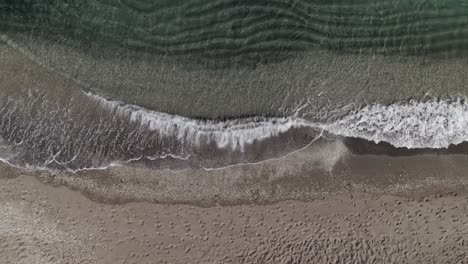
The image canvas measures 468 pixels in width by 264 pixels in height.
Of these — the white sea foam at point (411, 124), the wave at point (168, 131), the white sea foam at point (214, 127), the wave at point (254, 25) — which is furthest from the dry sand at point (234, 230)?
the wave at point (254, 25)

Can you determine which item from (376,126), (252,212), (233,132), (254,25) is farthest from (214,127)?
(376,126)

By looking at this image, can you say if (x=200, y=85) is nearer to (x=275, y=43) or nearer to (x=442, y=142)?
(x=275, y=43)

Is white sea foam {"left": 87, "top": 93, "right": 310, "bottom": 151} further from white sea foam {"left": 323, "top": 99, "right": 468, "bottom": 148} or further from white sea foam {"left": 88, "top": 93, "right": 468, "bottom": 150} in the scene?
white sea foam {"left": 323, "top": 99, "right": 468, "bottom": 148}

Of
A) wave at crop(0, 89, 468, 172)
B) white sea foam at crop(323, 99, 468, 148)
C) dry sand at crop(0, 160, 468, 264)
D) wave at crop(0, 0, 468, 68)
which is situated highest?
wave at crop(0, 0, 468, 68)

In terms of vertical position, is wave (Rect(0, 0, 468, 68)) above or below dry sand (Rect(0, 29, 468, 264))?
above

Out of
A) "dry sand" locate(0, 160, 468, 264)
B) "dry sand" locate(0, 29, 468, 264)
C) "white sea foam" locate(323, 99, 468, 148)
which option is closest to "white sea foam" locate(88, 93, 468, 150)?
"white sea foam" locate(323, 99, 468, 148)

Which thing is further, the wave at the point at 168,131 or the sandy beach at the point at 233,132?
the wave at the point at 168,131

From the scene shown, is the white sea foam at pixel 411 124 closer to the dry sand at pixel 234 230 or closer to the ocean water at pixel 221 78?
the ocean water at pixel 221 78
